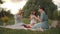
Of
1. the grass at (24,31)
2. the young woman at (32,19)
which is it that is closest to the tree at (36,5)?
the young woman at (32,19)

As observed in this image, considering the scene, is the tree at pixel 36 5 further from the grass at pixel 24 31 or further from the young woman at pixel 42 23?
the grass at pixel 24 31

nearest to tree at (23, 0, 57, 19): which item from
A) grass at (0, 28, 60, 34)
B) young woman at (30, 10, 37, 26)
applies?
young woman at (30, 10, 37, 26)

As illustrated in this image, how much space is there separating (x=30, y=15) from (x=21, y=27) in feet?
0.52

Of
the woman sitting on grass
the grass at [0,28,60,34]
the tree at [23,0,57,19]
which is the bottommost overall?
the grass at [0,28,60,34]

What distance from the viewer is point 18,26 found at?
160 cm

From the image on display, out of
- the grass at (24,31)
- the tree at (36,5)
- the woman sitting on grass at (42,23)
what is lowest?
the grass at (24,31)

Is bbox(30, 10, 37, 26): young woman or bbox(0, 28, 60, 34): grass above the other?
bbox(30, 10, 37, 26): young woman

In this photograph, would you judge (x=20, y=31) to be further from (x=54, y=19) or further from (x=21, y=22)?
(x=54, y=19)

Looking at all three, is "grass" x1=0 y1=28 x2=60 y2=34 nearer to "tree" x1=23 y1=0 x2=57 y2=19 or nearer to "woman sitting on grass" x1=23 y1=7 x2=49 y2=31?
"woman sitting on grass" x1=23 y1=7 x2=49 y2=31

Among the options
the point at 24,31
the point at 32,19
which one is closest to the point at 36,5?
the point at 32,19

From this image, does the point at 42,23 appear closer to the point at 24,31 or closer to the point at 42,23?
the point at 42,23

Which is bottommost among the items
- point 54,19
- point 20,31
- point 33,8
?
point 20,31

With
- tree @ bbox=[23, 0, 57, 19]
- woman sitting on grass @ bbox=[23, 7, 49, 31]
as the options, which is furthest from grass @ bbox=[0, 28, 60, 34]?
tree @ bbox=[23, 0, 57, 19]

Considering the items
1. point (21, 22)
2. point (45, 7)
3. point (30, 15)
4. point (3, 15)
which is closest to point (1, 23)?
point (3, 15)
